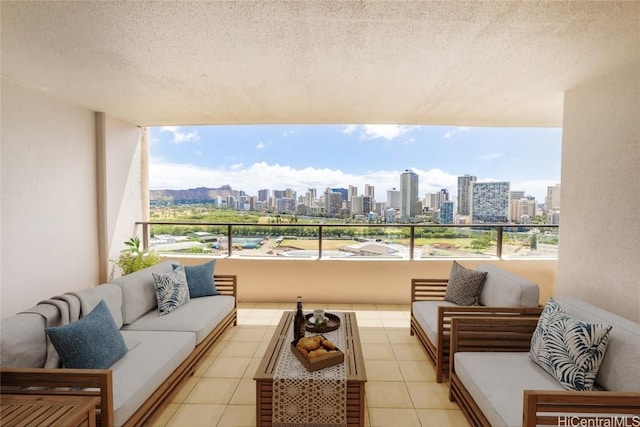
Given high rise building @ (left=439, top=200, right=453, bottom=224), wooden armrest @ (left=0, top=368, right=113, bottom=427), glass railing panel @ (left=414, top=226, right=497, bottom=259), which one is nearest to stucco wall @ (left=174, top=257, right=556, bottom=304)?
glass railing panel @ (left=414, top=226, right=497, bottom=259)

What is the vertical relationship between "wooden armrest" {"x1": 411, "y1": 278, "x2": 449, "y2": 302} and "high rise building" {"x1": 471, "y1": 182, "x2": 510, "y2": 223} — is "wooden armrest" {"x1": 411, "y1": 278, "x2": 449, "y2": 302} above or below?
below

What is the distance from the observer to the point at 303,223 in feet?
15.5

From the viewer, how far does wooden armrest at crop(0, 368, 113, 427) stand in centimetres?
148

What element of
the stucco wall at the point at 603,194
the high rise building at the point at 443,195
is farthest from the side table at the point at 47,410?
the high rise building at the point at 443,195

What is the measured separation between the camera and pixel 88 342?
5.82 feet

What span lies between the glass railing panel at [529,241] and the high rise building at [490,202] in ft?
0.86

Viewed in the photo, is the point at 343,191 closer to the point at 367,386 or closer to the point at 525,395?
the point at 367,386

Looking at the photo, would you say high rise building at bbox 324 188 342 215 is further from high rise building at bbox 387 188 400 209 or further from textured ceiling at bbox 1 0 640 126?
textured ceiling at bbox 1 0 640 126

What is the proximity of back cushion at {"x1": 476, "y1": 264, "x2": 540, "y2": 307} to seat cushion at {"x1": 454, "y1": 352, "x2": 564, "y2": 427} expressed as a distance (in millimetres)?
486

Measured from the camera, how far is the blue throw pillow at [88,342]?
67.2 inches

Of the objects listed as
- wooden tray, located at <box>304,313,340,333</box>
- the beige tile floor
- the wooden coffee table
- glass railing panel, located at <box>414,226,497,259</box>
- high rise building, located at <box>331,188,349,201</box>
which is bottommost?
the beige tile floor

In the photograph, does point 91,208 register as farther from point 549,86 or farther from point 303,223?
point 549,86

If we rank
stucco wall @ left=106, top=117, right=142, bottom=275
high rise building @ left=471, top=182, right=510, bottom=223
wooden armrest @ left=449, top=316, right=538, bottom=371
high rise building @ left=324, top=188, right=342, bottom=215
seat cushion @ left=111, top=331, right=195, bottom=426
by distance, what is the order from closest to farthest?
seat cushion @ left=111, top=331, right=195, bottom=426 → wooden armrest @ left=449, top=316, right=538, bottom=371 → stucco wall @ left=106, top=117, right=142, bottom=275 → high rise building @ left=471, top=182, right=510, bottom=223 → high rise building @ left=324, top=188, right=342, bottom=215

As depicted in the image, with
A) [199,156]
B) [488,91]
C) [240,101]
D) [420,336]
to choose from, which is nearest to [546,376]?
[420,336]
